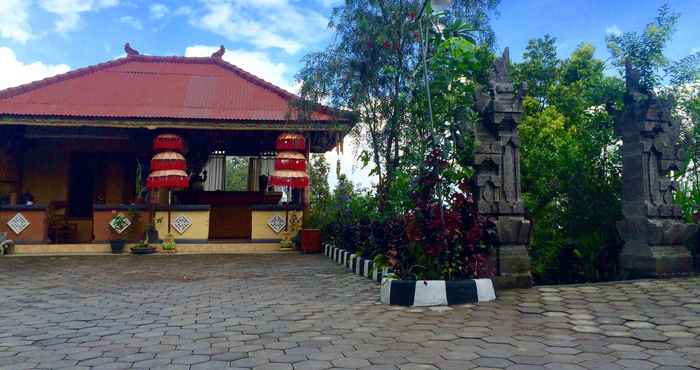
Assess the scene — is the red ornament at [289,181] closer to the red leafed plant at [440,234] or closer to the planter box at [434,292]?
the red leafed plant at [440,234]

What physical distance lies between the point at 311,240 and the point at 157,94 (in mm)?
5916

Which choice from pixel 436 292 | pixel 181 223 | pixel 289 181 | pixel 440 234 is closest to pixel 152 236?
pixel 181 223

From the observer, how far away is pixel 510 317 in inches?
150

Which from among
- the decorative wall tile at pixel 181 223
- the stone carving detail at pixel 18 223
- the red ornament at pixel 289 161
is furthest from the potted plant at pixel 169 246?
the stone carving detail at pixel 18 223

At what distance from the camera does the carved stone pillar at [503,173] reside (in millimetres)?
5164

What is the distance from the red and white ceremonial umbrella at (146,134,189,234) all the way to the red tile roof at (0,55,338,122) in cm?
59

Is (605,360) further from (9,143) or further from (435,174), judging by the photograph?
(9,143)

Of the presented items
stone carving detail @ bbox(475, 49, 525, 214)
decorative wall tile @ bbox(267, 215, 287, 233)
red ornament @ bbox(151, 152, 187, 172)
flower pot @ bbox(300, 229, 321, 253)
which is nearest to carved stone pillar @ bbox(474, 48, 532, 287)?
stone carving detail @ bbox(475, 49, 525, 214)

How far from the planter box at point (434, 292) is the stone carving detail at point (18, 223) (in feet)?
33.7

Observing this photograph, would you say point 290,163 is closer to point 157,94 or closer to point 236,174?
point 157,94

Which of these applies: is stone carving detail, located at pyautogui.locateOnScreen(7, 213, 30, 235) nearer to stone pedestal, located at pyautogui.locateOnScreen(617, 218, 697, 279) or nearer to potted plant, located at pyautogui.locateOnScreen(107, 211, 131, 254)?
potted plant, located at pyautogui.locateOnScreen(107, 211, 131, 254)

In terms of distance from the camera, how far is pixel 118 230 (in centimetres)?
1093

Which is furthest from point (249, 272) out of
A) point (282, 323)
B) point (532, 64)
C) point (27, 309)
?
point (532, 64)

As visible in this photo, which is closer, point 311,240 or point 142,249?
point 142,249
